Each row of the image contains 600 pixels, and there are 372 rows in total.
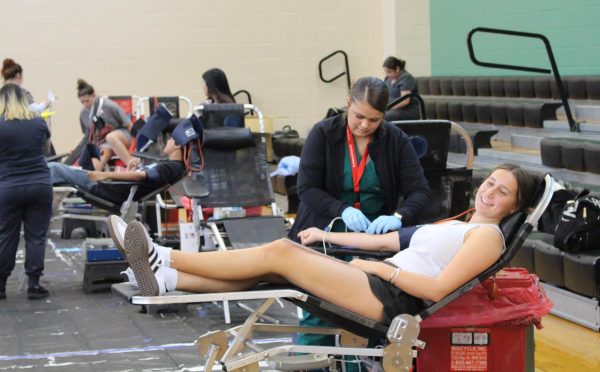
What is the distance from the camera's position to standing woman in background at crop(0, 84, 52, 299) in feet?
18.5

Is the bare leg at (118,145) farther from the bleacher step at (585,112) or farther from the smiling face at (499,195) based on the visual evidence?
the smiling face at (499,195)

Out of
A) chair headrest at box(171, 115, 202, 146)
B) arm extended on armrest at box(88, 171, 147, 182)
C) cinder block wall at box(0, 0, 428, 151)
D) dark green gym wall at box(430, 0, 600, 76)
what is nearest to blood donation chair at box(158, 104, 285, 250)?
chair headrest at box(171, 115, 202, 146)

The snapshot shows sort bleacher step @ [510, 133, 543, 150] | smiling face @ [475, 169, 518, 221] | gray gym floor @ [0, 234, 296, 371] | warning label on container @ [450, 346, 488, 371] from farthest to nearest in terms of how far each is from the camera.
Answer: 1. bleacher step @ [510, 133, 543, 150]
2. gray gym floor @ [0, 234, 296, 371]
3. smiling face @ [475, 169, 518, 221]
4. warning label on container @ [450, 346, 488, 371]

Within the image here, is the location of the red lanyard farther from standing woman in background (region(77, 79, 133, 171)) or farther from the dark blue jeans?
standing woman in background (region(77, 79, 133, 171))

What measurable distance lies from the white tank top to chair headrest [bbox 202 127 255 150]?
2.98 metres

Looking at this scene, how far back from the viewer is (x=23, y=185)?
18.6ft

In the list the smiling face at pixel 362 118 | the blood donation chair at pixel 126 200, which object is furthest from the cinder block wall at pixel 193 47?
the smiling face at pixel 362 118

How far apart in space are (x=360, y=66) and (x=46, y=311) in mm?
7189

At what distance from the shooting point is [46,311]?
550 centimetres

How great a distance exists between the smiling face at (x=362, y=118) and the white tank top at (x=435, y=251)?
0.46 meters

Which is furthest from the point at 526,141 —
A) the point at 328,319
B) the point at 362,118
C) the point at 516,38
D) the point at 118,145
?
the point at 328,319

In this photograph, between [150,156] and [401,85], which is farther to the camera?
[401,85]

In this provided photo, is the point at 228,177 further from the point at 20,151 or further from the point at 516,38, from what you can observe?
the point at 516,38

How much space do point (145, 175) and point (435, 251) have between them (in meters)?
3.32
